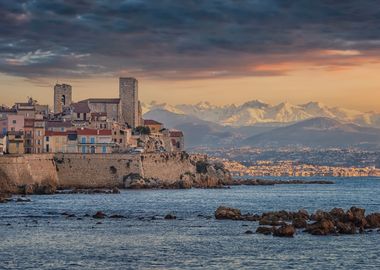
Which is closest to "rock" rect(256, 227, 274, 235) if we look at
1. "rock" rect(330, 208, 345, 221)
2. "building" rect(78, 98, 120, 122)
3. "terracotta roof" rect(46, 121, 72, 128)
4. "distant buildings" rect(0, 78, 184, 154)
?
"rock" rect(330, 208, 345, 221)

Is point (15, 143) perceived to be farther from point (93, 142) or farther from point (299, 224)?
point (299, 224)

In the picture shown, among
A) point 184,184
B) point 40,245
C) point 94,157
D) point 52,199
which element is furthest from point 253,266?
point 184,184

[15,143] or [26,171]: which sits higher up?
[15,143]

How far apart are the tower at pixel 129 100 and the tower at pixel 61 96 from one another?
8257 millimetres

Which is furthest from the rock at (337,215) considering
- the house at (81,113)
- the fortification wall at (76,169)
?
the house at (81,113)

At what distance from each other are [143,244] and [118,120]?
291ft

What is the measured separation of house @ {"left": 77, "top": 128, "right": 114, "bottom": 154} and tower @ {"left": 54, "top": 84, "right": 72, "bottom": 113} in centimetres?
2918

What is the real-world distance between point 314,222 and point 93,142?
57457mm

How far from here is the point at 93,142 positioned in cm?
11400

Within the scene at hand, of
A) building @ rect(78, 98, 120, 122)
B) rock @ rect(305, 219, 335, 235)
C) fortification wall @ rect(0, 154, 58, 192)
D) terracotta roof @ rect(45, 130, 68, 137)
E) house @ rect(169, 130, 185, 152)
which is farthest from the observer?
house @ rect(169, 130, 185, 152)

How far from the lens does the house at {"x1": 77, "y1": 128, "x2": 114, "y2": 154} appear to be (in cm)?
11325

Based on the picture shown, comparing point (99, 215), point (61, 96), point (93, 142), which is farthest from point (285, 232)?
point (61, 96)

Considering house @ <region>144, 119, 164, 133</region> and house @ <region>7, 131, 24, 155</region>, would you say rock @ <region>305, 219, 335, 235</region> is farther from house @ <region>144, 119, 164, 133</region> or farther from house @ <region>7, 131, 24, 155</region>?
house @ <region>144, 119, 164, 133</region>

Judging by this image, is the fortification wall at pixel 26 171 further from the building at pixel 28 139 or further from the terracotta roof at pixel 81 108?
the terracotta roof at pixel 81 108
